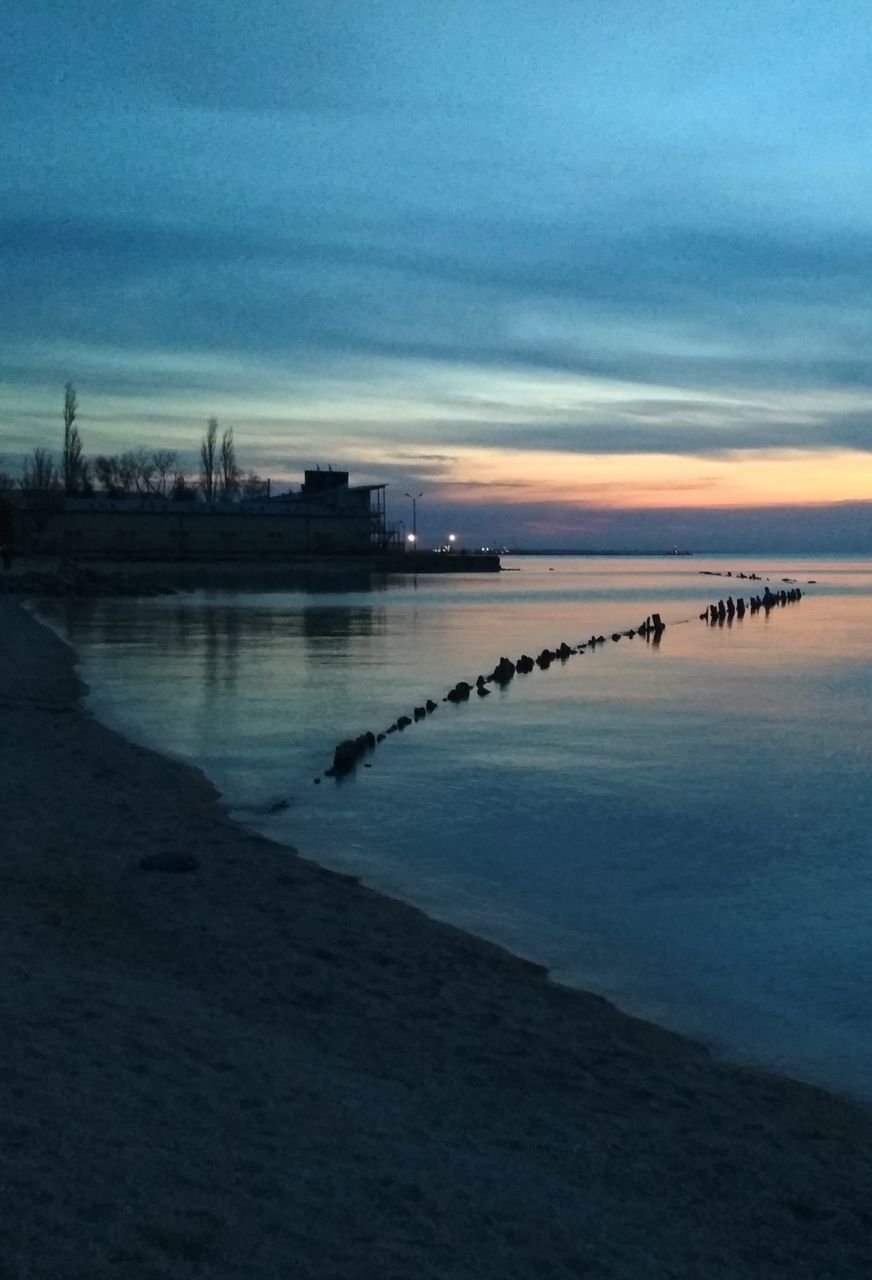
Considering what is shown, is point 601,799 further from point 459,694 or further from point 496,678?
point 496,678

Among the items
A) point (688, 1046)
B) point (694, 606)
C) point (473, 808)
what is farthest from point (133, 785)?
point (694, 606)

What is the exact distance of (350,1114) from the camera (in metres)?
5.40

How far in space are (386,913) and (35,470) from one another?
111150 mm

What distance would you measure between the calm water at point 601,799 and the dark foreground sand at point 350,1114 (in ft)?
3.70

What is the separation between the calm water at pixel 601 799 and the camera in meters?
8.89

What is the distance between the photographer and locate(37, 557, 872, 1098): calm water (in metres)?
8.89

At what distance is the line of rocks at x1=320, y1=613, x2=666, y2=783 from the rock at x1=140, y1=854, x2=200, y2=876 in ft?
18.2

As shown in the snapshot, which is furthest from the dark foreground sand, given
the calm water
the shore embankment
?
the shore embankment

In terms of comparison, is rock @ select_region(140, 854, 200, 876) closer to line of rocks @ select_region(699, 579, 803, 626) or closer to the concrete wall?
line of rocks @ select_region(699, 579, 803, 626)

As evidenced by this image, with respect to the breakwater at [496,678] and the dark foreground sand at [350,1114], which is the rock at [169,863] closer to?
the dark foreground sand at [350,1114]

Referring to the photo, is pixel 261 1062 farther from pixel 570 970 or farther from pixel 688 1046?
pixel 570 970

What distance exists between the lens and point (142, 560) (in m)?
100

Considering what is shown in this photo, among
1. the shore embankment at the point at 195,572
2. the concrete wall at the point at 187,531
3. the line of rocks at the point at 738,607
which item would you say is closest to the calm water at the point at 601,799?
the line of rocks at the point at 738,607

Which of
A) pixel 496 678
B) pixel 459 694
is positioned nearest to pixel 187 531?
pixel 496 678
